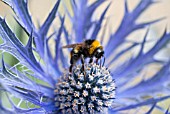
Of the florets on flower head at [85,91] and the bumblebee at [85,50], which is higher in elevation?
the bumblebee at [85,50]

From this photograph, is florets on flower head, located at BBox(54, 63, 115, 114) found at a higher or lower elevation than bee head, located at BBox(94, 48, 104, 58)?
lower

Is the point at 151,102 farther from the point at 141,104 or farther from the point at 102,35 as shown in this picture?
the point at 102,35

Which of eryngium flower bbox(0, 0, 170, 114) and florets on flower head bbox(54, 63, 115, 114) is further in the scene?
florets on flower head bbox(54, 63, 115, 114)

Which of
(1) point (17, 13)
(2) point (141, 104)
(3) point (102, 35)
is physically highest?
(3) point (102, 35)

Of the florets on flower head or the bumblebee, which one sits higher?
the bumblebee

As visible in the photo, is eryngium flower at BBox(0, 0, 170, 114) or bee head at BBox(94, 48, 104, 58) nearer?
eryngium flower at BBox(0, 0, 170, 114)

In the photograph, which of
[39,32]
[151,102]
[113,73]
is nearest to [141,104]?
[151,102]
